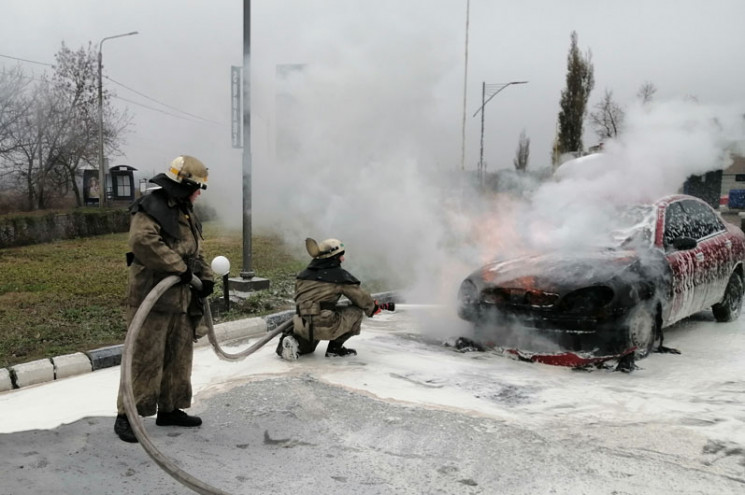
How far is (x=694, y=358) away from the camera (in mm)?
5734

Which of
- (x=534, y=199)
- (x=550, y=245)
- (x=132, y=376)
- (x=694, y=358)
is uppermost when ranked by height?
(x=534, y=199)

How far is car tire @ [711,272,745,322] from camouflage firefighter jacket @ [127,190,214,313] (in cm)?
604

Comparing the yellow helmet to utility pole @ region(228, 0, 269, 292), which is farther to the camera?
utility pole @ region(228, 0, 269, 292)

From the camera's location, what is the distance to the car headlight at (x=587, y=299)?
511 cm

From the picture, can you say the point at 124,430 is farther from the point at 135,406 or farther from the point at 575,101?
the point at 575,101

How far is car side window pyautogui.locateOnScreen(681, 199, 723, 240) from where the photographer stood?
672 cm

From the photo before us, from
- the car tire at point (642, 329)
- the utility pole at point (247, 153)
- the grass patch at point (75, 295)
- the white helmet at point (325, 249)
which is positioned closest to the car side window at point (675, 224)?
the car tire at point (642, 329)

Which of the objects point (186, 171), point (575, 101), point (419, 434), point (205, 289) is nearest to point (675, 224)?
point (419, 434)

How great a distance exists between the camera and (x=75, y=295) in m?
8.27

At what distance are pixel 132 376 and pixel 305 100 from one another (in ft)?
20.9

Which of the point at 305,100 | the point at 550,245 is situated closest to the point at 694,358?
the point at 550,245

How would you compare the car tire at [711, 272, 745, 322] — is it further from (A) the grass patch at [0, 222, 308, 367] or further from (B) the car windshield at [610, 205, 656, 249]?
(A) the grass patch at [0, 222, 308, 367]

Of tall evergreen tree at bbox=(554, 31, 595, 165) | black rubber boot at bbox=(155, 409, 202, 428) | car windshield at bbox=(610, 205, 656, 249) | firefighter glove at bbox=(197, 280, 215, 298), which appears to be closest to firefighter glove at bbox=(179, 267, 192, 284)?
firefighter glove at bbox=(197, 280, 215, 298)

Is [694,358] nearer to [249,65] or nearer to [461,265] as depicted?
[461,265]
